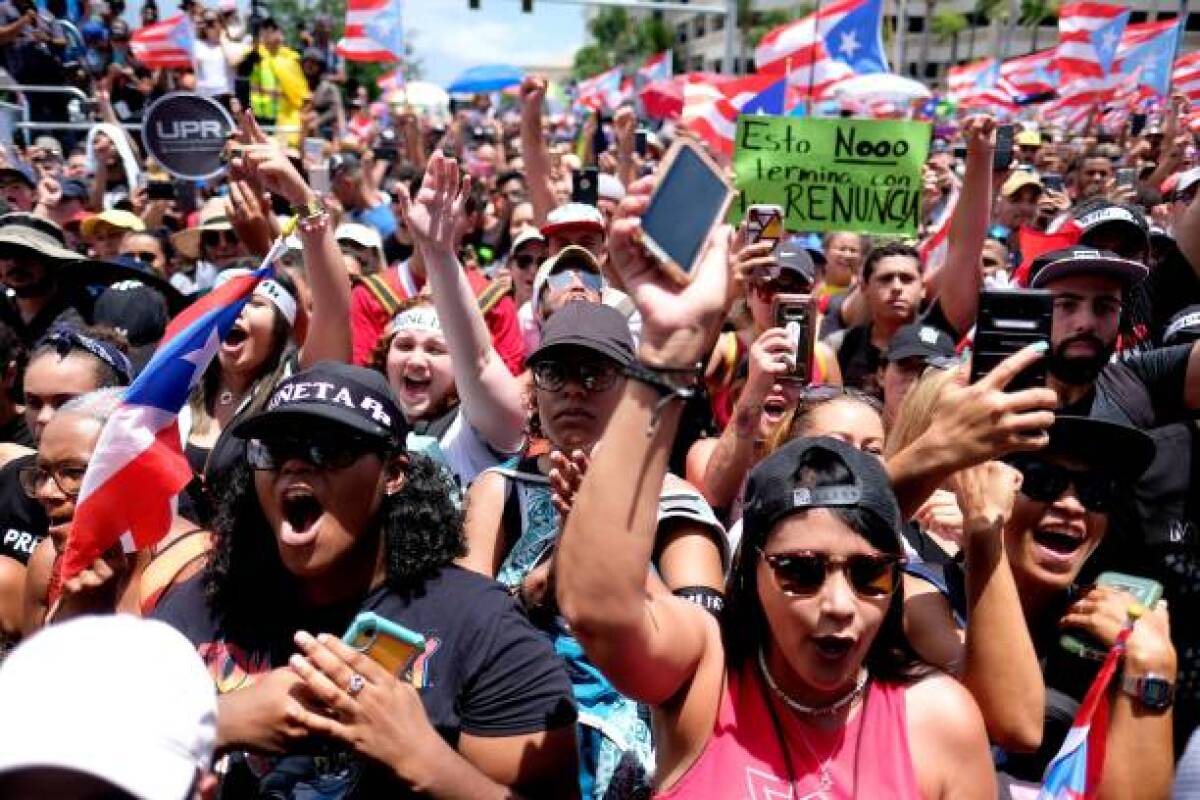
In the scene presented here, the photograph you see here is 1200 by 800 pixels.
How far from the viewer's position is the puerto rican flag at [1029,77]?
67.5ft

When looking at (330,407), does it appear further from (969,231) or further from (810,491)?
(969,231)

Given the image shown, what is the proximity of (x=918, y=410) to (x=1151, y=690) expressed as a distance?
2.52 feet

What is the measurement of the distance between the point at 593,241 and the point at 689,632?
3.71m

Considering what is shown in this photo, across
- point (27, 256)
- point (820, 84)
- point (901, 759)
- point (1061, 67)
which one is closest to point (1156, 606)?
point (901, 759)

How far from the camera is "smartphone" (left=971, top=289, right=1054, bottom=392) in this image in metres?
2.16

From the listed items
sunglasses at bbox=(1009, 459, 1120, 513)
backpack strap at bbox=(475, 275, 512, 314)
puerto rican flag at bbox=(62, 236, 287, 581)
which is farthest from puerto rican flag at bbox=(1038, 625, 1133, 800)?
backpack strap at bbox=(475, 275, 512, 314)

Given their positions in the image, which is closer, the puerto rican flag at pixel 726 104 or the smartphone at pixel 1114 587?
the smartphone at pixel 1114 587

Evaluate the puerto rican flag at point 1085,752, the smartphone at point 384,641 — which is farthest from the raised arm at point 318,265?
the puerto rican flag at point 1085,752

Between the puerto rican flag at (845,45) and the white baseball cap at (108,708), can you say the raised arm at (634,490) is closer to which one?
the white baseball cap at (108,708)

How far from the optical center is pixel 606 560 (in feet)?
5.91

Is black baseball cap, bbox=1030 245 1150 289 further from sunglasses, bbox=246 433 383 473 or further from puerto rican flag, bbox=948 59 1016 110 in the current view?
puerto rican flag, bbox=948 59 1016 110

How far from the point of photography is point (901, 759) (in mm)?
2047

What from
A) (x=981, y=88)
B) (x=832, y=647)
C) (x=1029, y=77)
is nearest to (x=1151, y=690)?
(x=832, y=647)

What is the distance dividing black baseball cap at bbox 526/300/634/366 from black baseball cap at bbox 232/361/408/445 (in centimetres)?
69
